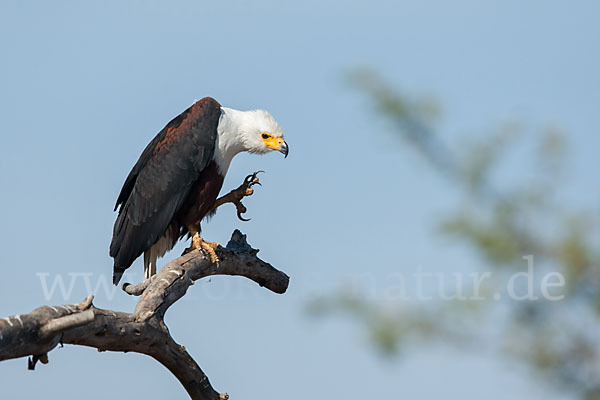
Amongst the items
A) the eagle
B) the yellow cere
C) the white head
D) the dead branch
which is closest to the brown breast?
the eagle

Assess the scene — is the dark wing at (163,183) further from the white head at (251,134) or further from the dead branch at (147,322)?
the dead branch at (147,322)

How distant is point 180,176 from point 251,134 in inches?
24.4

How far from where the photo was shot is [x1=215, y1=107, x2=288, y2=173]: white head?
5434 mm

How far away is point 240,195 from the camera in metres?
5.48

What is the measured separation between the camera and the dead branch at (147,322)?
9.81 ft

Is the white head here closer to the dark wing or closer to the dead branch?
the dark wing

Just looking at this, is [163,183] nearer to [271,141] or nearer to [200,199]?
[200,199]

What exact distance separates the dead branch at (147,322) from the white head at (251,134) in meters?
0.76

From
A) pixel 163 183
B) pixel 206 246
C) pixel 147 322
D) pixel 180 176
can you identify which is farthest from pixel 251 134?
pixel 147 322

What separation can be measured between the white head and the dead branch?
76 centimetres

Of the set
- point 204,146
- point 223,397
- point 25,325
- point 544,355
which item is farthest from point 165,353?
point 544,355

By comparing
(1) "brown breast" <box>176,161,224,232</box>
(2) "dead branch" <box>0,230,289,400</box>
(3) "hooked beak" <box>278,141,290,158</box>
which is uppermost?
(3) "hooked beak" <box>278,141,290,158</box>

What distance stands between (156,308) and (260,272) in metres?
1.31

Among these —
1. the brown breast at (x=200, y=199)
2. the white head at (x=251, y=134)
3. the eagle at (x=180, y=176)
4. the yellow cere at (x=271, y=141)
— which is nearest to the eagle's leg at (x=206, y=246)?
the eagle at (x=180, y=176)
